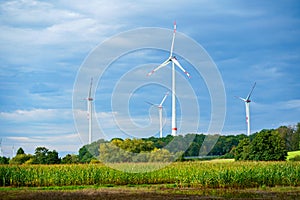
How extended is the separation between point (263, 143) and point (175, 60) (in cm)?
1728

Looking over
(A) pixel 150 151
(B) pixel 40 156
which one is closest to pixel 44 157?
(B) pixel 40 156

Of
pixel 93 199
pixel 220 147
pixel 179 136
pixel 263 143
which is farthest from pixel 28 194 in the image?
pixel 220 147

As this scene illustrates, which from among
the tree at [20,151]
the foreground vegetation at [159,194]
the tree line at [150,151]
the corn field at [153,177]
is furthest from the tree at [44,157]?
the foreground vegetation at [159,194]

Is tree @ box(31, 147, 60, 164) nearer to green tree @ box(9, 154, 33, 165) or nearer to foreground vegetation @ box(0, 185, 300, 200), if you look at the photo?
green tree @ box(9, 154, 33, 165)

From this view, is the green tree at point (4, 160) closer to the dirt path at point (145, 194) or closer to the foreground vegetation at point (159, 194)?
the foreground vegetation at point (159, 194)

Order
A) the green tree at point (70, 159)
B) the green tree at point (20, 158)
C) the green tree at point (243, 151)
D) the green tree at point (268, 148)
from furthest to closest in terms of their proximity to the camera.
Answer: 1. the green tree at point (243, 151)
2. the green tree at point (268, 148)
3. the green tree at point (70, 159)
4. the green tree at point (20, 158)

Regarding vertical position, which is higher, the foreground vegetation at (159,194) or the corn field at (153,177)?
the corn field at (153,177)

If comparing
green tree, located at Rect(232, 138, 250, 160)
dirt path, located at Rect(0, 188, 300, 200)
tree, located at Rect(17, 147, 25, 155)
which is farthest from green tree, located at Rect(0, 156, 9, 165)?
green tree, located at Rect(232, 138, 250, 160)

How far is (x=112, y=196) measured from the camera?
2414cm

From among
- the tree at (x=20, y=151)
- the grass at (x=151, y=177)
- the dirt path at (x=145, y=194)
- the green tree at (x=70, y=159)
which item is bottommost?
the dirt path at (x=145, y=194)

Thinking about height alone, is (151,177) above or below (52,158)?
below

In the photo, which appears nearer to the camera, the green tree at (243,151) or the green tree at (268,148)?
the green tree at (268,148)

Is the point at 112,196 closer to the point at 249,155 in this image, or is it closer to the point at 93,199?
the point at 93,199

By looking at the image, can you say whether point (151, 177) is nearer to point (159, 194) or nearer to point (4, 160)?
point (159, 194)
